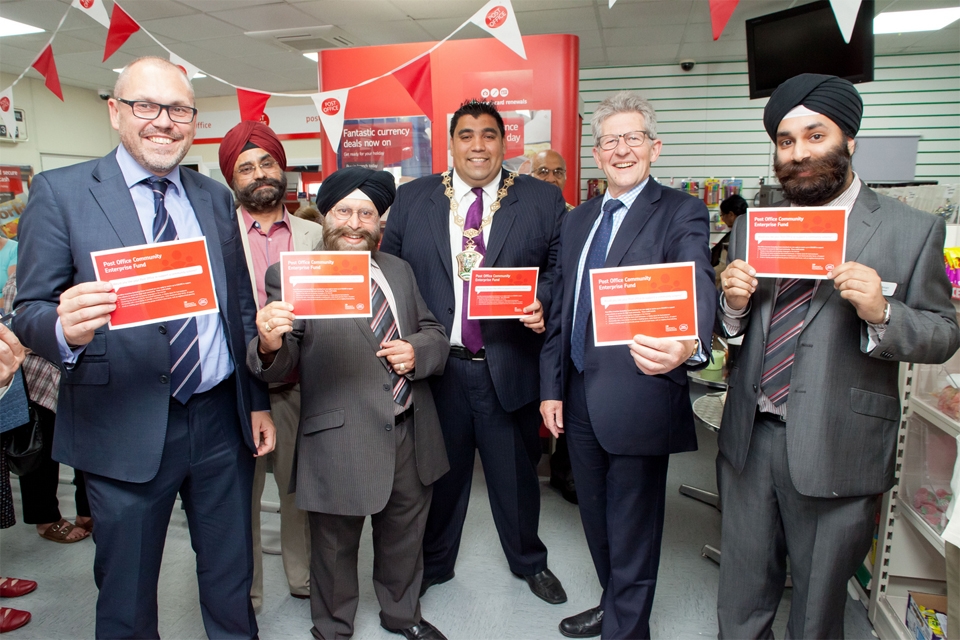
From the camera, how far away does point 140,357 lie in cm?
176

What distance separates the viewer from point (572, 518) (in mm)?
3469

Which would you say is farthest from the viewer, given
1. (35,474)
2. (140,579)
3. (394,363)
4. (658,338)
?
(35,474)

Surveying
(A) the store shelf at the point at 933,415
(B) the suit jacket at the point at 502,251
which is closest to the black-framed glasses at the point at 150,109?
(B) the suit jacket at the point at 502,251

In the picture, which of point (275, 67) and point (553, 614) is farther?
point (275, 67)

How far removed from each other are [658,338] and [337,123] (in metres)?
3.15

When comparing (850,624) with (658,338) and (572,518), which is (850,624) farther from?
(658,338)

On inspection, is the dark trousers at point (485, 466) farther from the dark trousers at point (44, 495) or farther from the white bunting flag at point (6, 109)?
the white bunting flag at point (6, 109)

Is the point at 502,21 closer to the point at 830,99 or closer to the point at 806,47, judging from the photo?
the point at 830,99

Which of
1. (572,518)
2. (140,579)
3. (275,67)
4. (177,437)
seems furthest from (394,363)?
(275,67)

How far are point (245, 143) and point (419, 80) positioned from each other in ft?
5.71

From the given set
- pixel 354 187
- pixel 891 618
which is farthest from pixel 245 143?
pixel 891 618

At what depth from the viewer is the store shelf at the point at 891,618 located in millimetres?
2260

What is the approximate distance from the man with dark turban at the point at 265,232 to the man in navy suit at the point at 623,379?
1153mm

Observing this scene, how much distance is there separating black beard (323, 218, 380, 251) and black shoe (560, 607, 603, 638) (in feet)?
5.65
